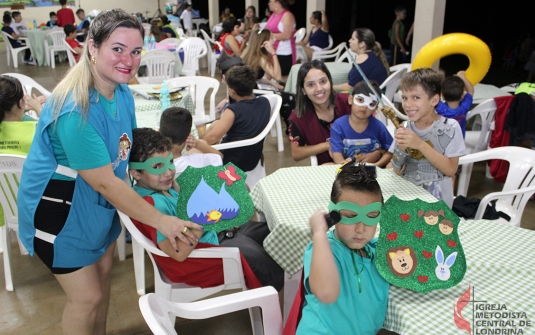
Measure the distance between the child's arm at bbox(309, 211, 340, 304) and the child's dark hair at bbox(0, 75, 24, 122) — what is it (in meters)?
2.11

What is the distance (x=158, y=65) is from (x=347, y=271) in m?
5.03

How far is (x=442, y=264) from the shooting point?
1389mm

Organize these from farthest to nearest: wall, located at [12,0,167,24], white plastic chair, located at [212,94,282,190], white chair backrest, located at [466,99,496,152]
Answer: wall, located at [12,0,167,24]
white chair backrest, located at [466,99,496,152]
white plastic chair, located at [212,94,282,190]

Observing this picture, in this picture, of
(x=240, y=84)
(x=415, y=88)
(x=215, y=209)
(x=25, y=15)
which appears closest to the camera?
(x=215, y=209)

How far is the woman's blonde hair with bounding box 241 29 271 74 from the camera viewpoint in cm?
531

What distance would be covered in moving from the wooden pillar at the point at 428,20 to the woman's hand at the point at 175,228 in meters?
4.93

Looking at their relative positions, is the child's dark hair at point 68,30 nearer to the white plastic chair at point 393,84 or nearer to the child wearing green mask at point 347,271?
the white plastic chair at point 393,84

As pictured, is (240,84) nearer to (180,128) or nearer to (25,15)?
(180,128)

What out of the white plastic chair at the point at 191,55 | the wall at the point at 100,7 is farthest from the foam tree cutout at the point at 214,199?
the wall at the point at 100,7

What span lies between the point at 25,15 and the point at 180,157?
18.3 meters

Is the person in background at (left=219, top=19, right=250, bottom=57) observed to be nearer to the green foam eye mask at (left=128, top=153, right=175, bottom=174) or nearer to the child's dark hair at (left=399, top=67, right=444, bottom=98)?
the child's dark hair at (left=399, top=67, right=444, bottom=98)

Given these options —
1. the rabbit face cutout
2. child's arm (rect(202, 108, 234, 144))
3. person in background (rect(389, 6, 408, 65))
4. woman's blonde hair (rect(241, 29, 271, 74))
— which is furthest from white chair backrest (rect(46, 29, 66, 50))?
the rabbit face cutout

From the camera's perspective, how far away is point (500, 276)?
148 cm

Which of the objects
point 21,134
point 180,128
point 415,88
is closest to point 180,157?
point 180,128
